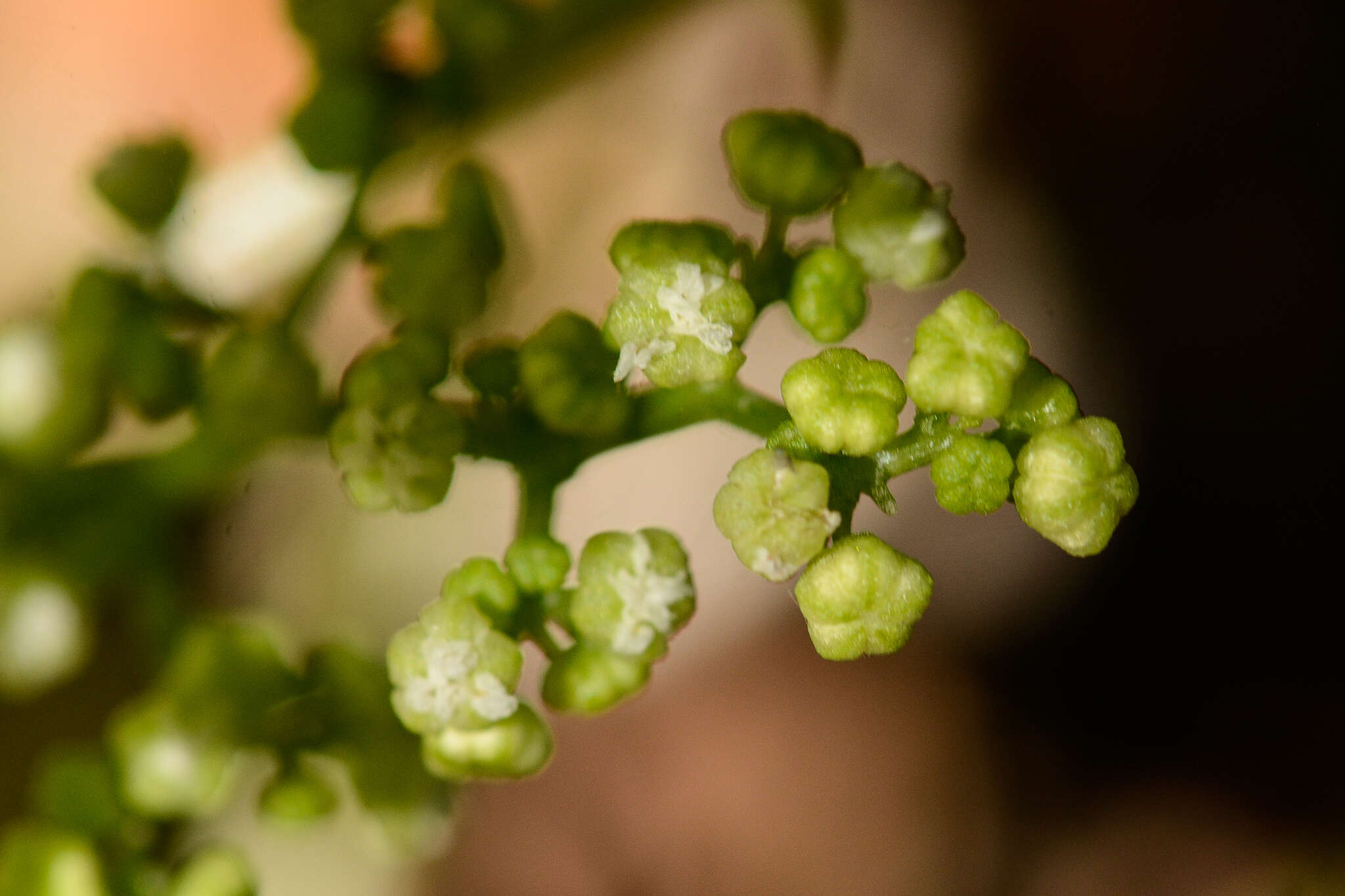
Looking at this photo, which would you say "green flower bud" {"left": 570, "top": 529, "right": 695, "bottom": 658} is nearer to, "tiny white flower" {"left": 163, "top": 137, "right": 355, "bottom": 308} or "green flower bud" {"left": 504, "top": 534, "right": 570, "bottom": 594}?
"green flower bud" {"left": 504, "top": 534, "right": 570, "bottom": 594}

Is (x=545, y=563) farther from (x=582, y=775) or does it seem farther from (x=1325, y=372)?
(x=1325, y=372)

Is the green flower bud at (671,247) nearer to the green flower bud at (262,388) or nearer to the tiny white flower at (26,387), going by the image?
the green flower bud at (262,388)

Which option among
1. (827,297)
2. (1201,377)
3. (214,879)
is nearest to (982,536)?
(1201,377)

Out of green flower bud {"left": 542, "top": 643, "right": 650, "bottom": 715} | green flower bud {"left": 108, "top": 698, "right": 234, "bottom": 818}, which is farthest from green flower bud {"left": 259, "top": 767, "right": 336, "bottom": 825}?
green flower bud {"left": 542, "top": 643, "right": 650, "bottom": 715}

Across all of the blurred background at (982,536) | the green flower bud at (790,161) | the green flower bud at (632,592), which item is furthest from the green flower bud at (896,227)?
the blurred background at (982,536)

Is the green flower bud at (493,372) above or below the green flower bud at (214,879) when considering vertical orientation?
above

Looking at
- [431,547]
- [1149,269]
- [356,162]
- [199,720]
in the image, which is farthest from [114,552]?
[1149,269]

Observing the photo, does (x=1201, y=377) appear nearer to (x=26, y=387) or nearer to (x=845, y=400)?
(x=845, y=400)
